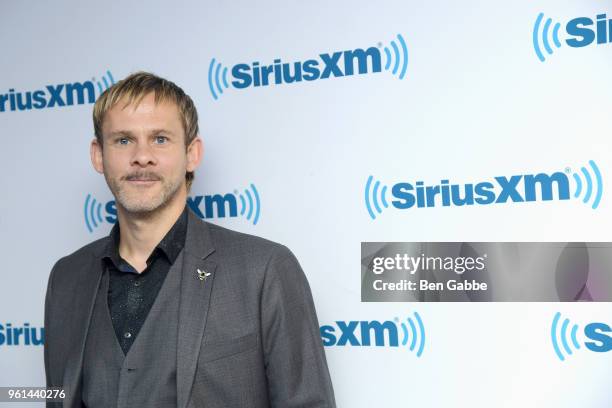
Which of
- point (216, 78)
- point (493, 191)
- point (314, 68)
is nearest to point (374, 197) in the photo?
point (493, 191)

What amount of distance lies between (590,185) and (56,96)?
185 centimetres

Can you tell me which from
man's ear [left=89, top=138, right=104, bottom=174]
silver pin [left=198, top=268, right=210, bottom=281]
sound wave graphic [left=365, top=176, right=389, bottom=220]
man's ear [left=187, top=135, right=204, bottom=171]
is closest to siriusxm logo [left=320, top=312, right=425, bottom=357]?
sound wave graphic [left=365, top=176, right=389, bottom=220]

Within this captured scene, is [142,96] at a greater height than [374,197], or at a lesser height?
greater

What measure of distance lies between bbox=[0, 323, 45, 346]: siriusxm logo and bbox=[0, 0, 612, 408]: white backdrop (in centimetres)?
2

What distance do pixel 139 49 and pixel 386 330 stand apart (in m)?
1.29

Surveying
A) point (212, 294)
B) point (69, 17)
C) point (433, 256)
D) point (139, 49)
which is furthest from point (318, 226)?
point (69, 17)

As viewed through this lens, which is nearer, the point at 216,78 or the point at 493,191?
the point at 493,191

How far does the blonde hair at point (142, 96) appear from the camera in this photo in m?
1.87

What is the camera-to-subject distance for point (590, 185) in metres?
1.99

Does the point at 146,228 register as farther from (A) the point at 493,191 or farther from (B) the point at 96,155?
(A) the point at 493,191

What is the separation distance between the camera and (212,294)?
5.81 feet

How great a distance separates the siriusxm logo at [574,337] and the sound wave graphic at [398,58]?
0.86 metres

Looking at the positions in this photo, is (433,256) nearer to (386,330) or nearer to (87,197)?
(386,330)

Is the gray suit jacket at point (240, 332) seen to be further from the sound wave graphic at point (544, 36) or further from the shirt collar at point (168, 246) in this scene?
the sound wave graphic at point (544, 36)
